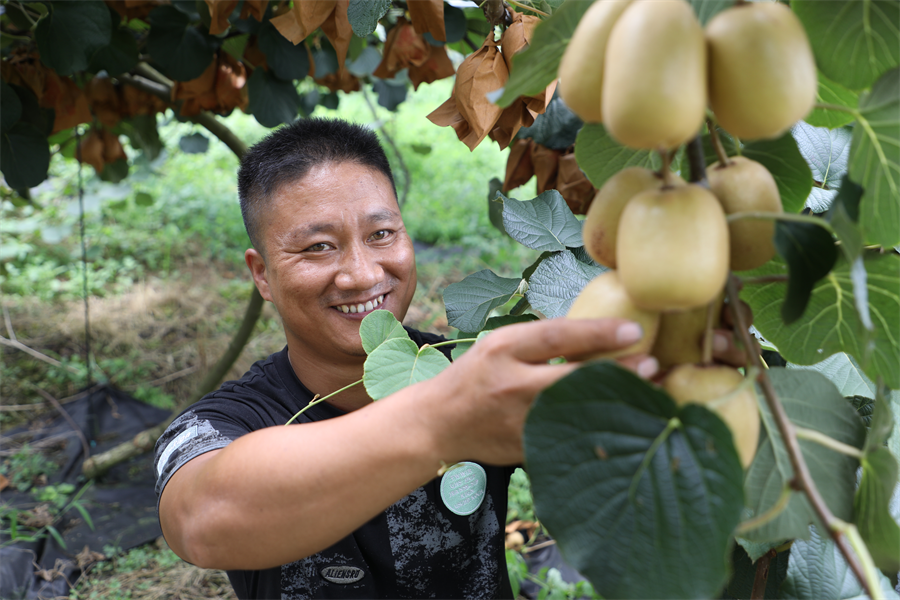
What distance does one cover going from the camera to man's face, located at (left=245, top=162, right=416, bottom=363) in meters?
1.03

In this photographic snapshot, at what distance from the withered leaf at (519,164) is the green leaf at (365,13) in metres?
0.72

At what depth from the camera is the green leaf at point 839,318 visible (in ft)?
1.36

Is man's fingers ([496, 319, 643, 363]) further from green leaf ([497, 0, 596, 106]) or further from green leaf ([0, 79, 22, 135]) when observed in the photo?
green leaf ([0, 79, 22, 135])

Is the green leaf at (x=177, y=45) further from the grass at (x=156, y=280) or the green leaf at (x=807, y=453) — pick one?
the green leaf at (x=807, y=453)

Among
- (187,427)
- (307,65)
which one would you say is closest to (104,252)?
(307,65)

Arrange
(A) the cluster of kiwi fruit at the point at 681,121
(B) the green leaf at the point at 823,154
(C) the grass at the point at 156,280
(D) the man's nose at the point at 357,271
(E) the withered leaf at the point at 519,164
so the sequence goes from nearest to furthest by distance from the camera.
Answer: (A) the cluster of kiwi fruit at the point at 681,121 < (B) the green leaf at the point at 823,154 < (D) the man's nose at the point at 357,271 < (E) the withered leaf at the point at 519,164 < (C) the grass at the point at 156,280

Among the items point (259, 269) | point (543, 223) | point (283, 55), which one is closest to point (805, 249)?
point (543, 223)

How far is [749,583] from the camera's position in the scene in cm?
67

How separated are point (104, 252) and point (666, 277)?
481 centimetres

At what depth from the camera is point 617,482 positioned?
13.3 inches

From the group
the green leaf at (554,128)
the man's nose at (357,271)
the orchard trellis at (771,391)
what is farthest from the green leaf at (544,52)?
the green leaf at (554,128)

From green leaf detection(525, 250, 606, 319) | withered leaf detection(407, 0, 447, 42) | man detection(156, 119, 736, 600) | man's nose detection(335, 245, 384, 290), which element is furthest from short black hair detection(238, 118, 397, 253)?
green leaf detection(525, 250, 606, 319)

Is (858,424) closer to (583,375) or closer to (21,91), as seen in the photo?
(583,375)

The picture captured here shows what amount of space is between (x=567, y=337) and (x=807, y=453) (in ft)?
0.56
